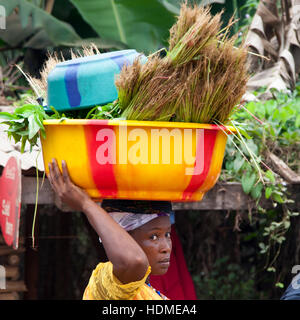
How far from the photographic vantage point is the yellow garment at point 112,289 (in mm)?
1813

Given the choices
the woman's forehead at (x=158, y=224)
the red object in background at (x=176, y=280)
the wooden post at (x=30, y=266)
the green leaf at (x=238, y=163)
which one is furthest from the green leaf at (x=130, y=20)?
the woman's forehead at (x=158, y=224)

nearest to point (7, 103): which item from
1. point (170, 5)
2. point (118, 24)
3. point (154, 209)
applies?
point (118, 24)

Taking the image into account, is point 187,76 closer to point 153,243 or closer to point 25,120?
point 25,120

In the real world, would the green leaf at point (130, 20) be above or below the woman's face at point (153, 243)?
above

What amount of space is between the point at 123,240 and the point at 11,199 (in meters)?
1.91

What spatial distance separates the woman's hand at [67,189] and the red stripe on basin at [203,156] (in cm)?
32

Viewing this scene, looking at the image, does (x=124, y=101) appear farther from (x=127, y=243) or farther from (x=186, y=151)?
(x=127, y=243)

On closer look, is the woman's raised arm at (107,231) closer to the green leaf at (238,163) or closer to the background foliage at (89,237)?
the green leaf at (238,163)

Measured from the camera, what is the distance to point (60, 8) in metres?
6.86

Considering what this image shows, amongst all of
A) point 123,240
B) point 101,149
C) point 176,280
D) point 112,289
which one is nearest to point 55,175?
point 101,149

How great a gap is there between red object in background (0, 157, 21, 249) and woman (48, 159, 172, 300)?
1.46 m

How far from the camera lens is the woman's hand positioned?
5.70 ft

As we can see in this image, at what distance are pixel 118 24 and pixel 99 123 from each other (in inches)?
177

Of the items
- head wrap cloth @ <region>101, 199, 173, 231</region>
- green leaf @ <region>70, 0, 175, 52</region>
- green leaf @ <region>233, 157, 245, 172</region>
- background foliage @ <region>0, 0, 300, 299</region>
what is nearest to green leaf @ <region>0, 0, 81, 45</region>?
background foliage @ <region>0, 0, 300, 299</region>
